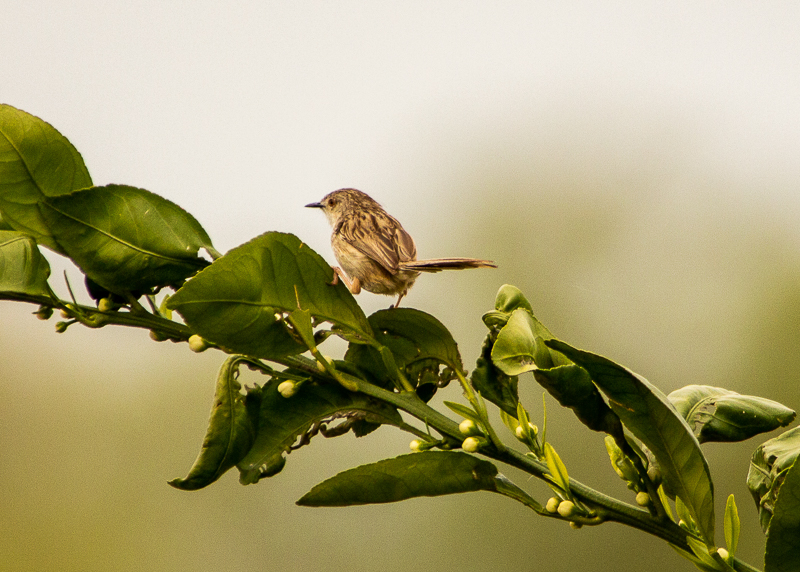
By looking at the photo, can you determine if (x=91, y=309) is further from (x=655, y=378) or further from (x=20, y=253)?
(x=655, y=378)

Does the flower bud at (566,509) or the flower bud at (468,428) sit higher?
the flower bud at (468,428)

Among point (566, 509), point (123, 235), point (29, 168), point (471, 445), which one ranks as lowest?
point (566, 509)

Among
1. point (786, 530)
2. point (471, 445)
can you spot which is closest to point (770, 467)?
point (786, 530)

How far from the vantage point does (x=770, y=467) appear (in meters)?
1.43

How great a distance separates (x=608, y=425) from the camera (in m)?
1.32

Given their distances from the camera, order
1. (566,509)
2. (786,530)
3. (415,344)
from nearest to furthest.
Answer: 1. (786,530)
2. (566,509)
3. (415,344)

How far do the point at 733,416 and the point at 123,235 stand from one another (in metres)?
1.20

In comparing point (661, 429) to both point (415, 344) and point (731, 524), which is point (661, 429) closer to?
point (731, 524)

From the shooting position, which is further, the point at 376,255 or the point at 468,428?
the point at 376,255

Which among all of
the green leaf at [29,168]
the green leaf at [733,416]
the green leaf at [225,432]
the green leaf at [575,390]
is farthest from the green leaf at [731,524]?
the green leaf at [29,168]

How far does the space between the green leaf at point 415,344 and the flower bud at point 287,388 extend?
0.13 meters

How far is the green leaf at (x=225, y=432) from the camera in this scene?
55.2 inches

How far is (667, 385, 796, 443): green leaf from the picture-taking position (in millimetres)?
1499

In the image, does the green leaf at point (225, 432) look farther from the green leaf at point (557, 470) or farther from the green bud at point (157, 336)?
the green leaf at point (557, 470)
